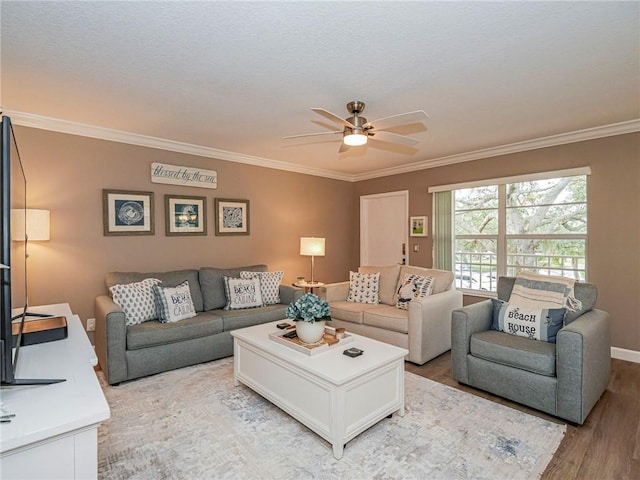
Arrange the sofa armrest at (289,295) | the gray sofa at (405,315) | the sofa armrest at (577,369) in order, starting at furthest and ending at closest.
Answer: the sofa armrest at (289,295) → the gray sofa at (405,315) → the sofa armrest at (577,369)

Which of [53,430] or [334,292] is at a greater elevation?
[53,430]

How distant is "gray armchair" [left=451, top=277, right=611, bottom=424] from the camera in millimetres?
2281

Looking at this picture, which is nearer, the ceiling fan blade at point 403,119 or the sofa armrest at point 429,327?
the ceiling fan blade at point 403,119

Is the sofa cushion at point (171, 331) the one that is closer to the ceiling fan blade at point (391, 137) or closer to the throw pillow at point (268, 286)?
the throw pillow at point (268, 286)

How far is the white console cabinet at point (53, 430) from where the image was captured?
89 cm

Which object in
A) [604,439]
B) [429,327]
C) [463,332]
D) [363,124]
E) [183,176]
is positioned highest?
[363,124]

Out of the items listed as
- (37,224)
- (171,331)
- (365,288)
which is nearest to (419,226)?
(365,288)

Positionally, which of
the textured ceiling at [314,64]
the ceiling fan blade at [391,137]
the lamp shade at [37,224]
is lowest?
the lamp shade at [37,224]

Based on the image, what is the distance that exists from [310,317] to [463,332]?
138cm

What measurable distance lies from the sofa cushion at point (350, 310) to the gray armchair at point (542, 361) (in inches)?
47.8

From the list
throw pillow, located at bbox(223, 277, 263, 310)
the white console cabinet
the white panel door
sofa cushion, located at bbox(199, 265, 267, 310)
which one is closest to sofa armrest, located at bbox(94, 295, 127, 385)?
sofa cushion, located at bbox(199, 265, 267, 310)

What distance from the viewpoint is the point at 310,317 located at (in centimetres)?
241

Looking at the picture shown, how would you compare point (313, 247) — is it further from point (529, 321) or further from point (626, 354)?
point (626, 354)

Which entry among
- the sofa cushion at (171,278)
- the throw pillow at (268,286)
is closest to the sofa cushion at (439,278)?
the throw pillow at (268,286)
